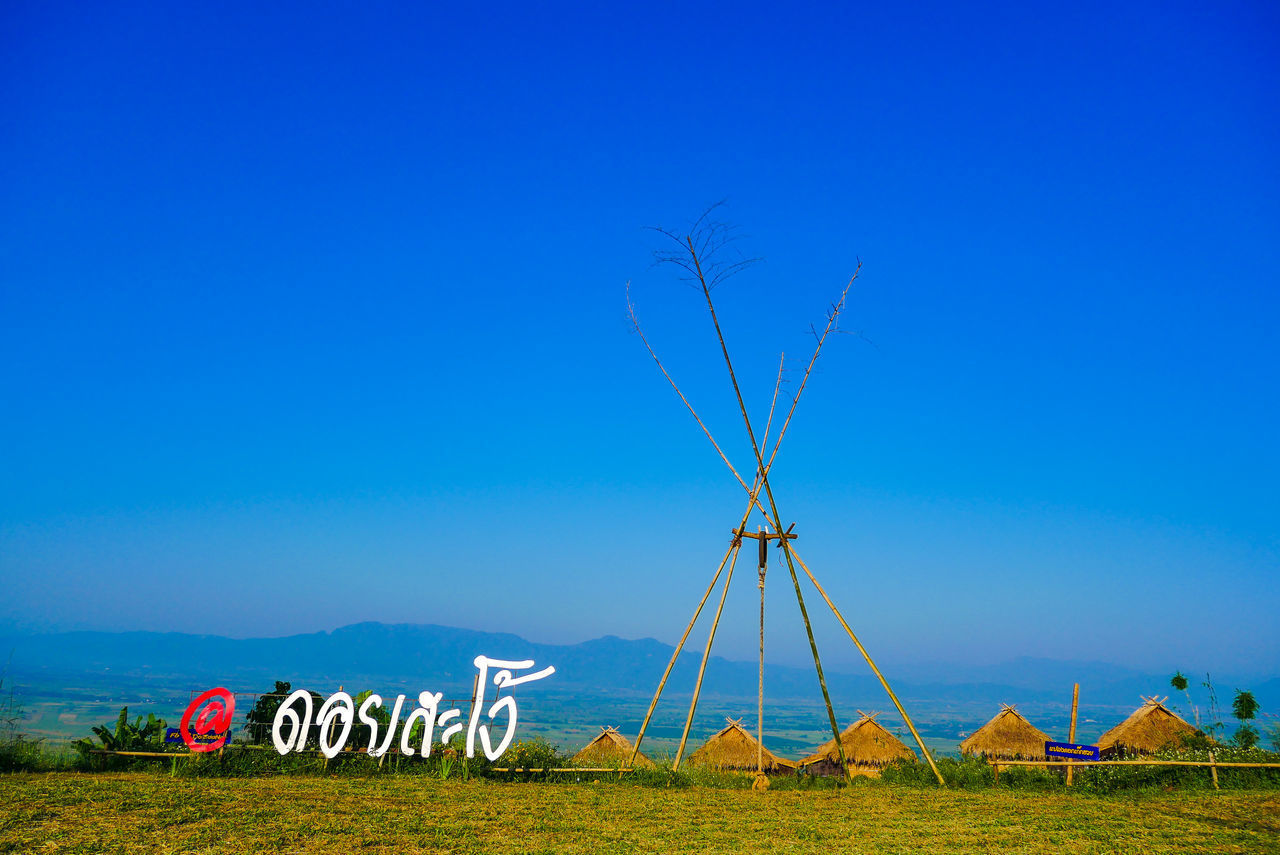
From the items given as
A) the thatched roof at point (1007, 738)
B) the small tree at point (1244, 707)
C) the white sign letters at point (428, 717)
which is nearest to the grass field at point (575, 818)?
the white sign letters at point (428, 717)

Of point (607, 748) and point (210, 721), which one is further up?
point (210, 721)

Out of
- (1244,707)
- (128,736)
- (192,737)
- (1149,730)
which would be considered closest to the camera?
(192,737)

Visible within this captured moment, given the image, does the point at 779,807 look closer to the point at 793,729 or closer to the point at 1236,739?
the point at 1236,739

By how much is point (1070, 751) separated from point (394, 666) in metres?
160

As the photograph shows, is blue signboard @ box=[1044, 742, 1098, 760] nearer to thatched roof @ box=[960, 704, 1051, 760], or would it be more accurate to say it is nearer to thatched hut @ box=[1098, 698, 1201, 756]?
thatched hut @ box=[1098, 698, 1201, 756]

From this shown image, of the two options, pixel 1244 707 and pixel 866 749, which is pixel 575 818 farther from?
pixel 1244 707

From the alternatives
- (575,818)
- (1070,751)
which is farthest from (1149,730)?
(575,818)

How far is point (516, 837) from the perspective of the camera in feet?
26.3

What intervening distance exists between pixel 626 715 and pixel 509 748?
8743 cm

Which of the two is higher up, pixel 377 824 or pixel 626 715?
pixel 377 824

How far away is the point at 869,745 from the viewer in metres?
17.8

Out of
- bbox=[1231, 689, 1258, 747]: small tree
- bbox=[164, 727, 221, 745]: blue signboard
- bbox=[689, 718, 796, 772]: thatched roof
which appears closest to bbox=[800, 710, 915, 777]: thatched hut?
bbox=[689, 718, 796, 772]: thatched roof

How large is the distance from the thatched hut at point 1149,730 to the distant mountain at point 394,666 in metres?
97.2

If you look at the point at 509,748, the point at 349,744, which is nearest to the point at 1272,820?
the point at 509,748
